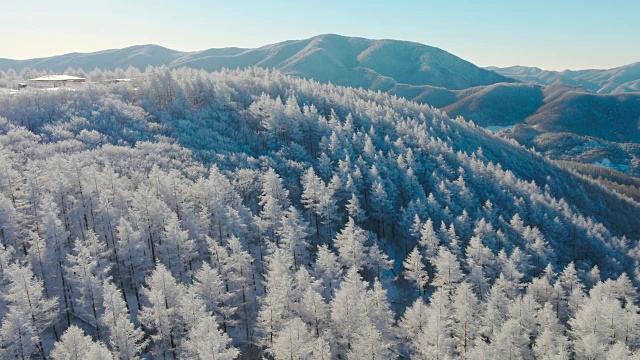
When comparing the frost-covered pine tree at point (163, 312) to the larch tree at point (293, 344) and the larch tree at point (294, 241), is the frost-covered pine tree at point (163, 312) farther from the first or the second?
the larch tree at point (294, 241)

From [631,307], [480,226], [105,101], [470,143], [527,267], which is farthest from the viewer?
[470,143]

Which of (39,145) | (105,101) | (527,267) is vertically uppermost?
(105,101)

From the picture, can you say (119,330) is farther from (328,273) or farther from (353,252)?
(353,252)

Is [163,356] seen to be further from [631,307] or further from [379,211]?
[631,307]

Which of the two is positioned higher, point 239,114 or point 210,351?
point 239,114

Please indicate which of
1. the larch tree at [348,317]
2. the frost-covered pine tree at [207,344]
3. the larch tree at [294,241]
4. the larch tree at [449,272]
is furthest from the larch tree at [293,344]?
the larch tree at [449,272]

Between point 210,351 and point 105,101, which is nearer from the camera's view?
point 210,351

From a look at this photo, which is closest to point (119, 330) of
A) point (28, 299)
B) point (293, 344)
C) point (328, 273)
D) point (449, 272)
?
point (28, 299)

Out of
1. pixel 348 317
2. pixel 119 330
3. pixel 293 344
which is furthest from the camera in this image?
pixel 348 317

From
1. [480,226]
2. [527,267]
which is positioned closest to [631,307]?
[527,267]
